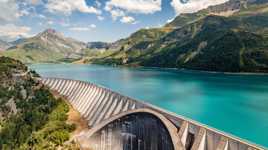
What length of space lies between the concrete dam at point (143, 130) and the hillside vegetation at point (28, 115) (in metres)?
6.69

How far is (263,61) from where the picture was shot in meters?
164

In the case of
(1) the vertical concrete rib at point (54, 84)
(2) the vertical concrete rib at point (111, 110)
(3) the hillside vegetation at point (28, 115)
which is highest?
(2) the vertical concrete rib at point (111, 110)

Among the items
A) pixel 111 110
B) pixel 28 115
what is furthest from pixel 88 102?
pixel 28 115

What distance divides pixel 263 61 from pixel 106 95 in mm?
139410

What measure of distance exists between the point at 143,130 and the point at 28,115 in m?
45.7

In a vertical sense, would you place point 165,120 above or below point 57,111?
above

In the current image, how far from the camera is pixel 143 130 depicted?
113 ft

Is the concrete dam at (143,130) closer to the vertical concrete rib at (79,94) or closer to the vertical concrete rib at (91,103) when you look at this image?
the vertical concrete rib at (91,103)

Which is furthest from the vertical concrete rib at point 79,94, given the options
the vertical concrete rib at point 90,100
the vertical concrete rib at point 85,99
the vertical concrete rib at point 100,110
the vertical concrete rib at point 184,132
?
the vertical concrete rib at point 184,132

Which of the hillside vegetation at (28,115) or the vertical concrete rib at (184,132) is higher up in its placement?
the vertical concrete rib at (184,132)

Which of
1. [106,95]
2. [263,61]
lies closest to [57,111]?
→ [106,95]

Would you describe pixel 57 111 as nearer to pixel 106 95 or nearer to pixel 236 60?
pixel 106 95

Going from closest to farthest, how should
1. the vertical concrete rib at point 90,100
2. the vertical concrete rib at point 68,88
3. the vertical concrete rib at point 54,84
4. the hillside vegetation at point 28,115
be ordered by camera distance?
the hillside vegetation at point 28,115
the vertical concrete rib at point 90,100
the vertical concrete rib at point 68,88
the vertical concrete rib at point 54,84

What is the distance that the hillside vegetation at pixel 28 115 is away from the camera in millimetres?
46500
